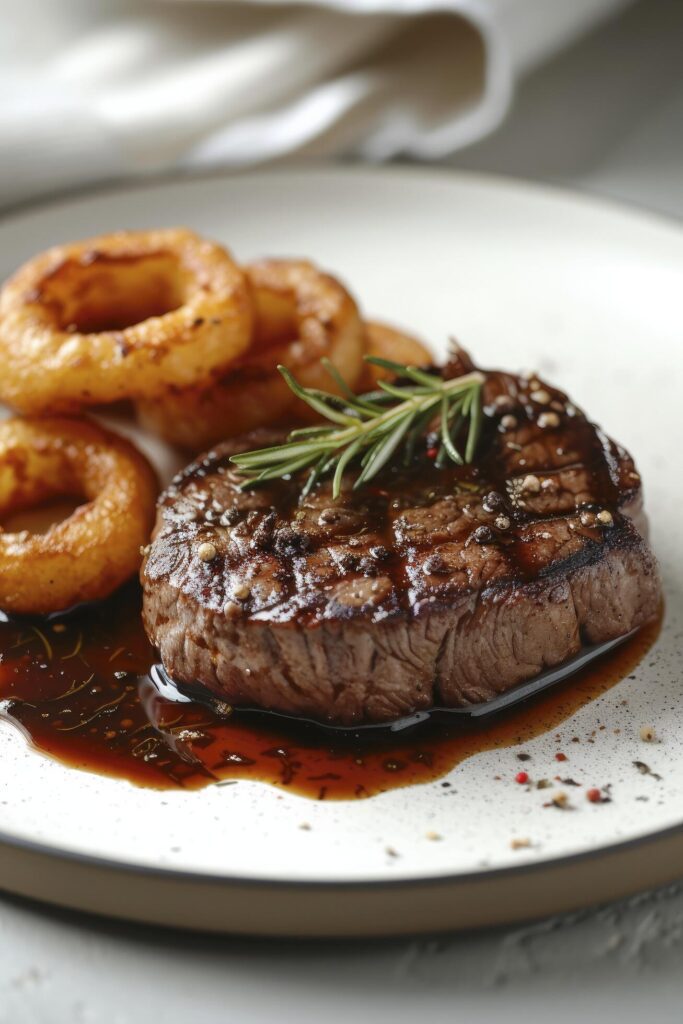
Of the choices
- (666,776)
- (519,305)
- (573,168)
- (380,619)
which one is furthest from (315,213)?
(666,776)

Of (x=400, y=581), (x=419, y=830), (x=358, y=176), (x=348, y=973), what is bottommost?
(x=348, y=973)

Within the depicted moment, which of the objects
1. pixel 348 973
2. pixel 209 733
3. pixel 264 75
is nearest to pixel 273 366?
pixel 209 733

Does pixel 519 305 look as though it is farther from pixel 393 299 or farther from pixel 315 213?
pixel 315 213

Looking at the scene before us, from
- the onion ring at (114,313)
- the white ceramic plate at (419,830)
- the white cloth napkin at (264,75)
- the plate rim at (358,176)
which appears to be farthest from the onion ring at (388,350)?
the white cloth napkin at (264,75)

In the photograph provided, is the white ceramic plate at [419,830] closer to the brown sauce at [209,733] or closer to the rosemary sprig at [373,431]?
the brown sauce at [209,733]

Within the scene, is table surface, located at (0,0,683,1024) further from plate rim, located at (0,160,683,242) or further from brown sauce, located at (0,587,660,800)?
plate rim, located at (0,160,683,242)

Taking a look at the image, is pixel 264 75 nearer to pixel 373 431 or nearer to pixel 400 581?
pixel 373 431
